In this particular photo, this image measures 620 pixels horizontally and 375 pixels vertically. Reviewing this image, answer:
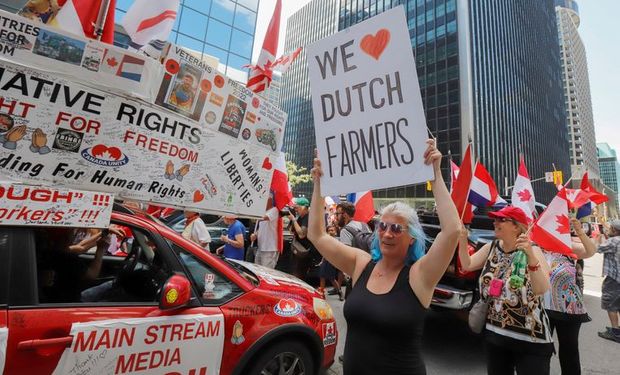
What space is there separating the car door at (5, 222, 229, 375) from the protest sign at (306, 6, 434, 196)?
4.46ft

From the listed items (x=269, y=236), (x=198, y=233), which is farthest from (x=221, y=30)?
(x=198, y=233)

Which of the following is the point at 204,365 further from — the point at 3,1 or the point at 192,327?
the point at 3,1

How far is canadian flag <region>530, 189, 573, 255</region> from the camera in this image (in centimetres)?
292

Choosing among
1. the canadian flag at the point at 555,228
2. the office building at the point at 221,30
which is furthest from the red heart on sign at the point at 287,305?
the office building at the point at 221,30

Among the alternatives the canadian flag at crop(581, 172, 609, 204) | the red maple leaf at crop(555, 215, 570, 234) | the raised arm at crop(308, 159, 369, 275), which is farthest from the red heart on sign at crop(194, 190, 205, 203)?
the canadian flag at crop(581, 172, 609, 204)

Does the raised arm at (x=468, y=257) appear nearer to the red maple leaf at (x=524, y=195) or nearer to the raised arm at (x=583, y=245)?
the raised arm at (x=583, y=245)

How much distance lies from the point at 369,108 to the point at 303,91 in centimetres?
7505

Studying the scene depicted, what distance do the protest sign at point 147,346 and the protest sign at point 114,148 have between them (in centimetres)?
78

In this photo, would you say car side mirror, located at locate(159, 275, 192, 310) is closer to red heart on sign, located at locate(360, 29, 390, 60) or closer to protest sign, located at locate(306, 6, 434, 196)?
protest sign, located at locate(306, 6, 434, 196)

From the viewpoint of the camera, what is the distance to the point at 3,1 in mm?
7879

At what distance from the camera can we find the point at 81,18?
2420 millimetres

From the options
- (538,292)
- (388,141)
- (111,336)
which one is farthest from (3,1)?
(538,292)

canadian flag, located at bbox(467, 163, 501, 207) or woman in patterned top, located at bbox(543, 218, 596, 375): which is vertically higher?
canadian flag, located at bbox(467, 163, 501, 207)

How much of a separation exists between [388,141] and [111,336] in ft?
6.49
